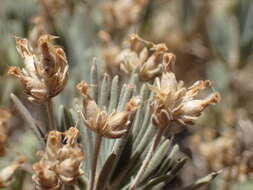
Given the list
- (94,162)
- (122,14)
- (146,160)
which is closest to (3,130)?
(94,162)

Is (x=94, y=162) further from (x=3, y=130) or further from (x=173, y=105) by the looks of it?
(x=3, y=130)

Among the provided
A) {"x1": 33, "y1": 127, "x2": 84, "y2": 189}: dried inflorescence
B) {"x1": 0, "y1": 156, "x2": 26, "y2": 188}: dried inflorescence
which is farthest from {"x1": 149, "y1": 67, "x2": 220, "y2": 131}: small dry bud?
{"x1": 0, "y1": 156, "x2": 26, "y2": 188}: dried inflorescence

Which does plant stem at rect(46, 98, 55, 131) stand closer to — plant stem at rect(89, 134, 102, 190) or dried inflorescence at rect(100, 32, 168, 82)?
plant stem at rect(89, 134, 102, 190)

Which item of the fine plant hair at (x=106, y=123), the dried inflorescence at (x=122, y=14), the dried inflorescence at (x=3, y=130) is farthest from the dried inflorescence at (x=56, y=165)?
the dried inflorescence at (x=122, y=14)

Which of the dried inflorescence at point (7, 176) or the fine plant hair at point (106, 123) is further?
the dried inflorescence at point (7, 176)

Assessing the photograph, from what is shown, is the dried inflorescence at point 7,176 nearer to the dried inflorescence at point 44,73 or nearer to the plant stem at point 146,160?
the dried inflorescence at point 44,73

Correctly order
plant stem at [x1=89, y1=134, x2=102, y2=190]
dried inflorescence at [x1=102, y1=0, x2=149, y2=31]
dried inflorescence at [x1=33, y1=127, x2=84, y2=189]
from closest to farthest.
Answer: dried inflorescence at [x1=33, y1=127, x2=84, y2=189] < plant stem at [x1=89, y1=134, x2=102, y2=190] < dried inflorescence at [x1=102, y1=0, x2=149, y2=31]
